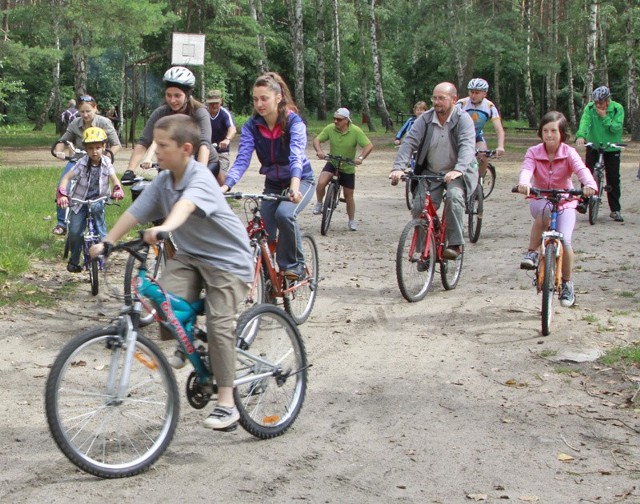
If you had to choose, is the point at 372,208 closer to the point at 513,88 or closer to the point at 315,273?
the point at 315,273

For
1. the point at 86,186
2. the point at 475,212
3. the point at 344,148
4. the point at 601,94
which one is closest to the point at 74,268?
the point at 86,186

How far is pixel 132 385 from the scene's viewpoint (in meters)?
5.06

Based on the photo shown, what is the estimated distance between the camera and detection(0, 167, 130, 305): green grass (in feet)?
32.5

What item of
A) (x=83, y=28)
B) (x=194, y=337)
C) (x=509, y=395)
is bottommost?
(x=509, y=395)

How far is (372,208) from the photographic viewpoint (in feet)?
59.4

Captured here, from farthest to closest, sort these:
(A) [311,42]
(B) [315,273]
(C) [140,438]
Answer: (A) [311,42]
(B) [315,273]
(C) [140,438]

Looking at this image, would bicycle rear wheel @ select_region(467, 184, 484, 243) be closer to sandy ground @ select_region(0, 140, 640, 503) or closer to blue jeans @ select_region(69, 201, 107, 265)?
sandy ground @ select_region(0, 140, 640, 503)

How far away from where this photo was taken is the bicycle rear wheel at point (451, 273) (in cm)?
1027

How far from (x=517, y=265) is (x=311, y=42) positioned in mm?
57422

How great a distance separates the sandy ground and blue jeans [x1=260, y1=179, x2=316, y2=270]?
66cm

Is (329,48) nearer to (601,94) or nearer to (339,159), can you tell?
(601,94)

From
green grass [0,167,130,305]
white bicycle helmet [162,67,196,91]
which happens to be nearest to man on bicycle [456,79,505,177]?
green grass [0,167,130,305]

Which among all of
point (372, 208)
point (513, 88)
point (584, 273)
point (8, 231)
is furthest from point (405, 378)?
point (513, 88)

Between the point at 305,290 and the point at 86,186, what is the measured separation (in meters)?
2.55
